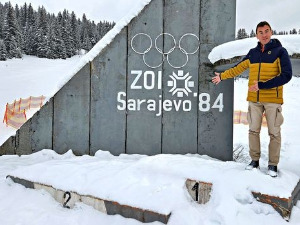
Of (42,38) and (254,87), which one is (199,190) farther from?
(42,38)

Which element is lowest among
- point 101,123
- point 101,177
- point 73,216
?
point 73,216

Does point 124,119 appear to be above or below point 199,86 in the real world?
below

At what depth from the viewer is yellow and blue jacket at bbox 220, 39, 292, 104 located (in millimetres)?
2725

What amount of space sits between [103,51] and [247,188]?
2.90m

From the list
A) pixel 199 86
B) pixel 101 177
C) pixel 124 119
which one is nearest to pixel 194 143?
pixel 199 86

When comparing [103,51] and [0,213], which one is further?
[103,51]

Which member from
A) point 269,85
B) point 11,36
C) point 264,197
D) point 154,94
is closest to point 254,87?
point 269,85

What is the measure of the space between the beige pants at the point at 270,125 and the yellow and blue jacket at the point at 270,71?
0.24 feet

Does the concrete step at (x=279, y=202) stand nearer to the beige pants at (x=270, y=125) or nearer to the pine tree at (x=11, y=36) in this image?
the beige pants at (x=270, y=125)

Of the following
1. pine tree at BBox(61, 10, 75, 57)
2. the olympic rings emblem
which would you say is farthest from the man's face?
pine tree at BBox(61, 10, 75, 57)

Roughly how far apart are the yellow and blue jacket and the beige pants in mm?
74

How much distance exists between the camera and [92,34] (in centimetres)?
8756

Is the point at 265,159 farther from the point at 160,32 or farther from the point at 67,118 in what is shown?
the point at 67,118

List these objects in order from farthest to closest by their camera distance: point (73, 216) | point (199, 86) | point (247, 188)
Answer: point (199, 86), point (73, 216), point (247, 188)
